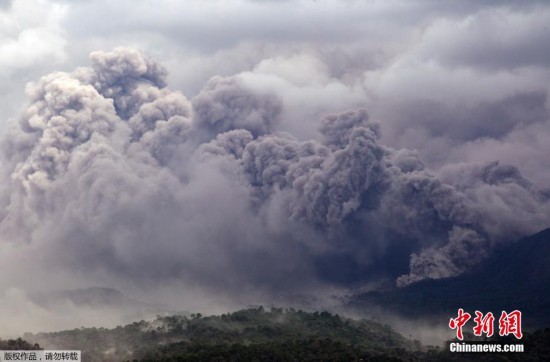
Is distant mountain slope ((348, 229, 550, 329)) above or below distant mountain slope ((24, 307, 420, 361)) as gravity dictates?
above

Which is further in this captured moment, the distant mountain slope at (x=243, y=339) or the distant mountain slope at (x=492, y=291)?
the distant mountain slope at (x=492, y=291)

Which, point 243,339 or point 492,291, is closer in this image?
point 243,339

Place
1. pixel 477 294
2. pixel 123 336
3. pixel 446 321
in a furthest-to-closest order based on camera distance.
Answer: pixel 477 294
pixel 446 321
pixel 123 336

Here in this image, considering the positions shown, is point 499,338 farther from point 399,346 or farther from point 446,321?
point 446,321

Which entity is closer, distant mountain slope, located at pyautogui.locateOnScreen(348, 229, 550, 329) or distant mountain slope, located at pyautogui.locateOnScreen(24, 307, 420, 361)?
distant mountain slope, located at pyautogui.locateOnScreen(24, 307, 420, 361)

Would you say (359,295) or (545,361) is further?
(359,295)

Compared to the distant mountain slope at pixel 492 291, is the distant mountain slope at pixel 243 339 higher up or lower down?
lower down

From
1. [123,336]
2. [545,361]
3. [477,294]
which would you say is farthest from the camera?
[477,294]

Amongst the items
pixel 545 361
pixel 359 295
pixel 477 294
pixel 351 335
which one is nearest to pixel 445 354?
pixel 545 361
